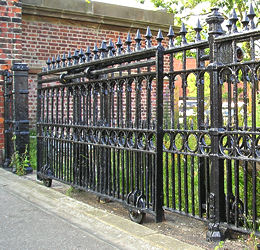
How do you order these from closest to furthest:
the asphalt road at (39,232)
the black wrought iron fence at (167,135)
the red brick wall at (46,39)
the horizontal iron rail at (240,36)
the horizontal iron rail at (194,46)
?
the horizontal iron rail at (240,36)
the black wrought iron fence at (167,135)
the asphalt road at (39,232)
the horizontal iron rail at (194,46)
the red brick wall at (46,39)

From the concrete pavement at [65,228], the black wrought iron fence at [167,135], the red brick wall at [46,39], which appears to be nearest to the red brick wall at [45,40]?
the red brick wall at [46,39]

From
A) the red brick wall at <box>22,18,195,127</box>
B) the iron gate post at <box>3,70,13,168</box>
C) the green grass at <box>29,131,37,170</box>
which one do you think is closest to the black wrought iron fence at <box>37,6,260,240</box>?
the iron gate post at <box>3,70,13,168</box>

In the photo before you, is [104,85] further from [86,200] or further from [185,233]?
[185,233]

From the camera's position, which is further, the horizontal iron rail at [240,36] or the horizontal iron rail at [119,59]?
the horizontal iron rail at [119,59]

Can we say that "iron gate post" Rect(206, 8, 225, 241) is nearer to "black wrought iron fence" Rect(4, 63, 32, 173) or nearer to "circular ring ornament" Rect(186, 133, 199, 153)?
"circular ring ornament" Rect(186, 133, 199, 153)

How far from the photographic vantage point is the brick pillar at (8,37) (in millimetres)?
7932

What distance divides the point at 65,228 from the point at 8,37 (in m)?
5.51

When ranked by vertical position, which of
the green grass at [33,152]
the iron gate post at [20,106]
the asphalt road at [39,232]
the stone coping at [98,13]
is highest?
the stone coping at [98,13]

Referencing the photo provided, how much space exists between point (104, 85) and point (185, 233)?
1967mm

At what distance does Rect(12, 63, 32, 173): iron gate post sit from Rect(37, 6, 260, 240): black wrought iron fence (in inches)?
52.0

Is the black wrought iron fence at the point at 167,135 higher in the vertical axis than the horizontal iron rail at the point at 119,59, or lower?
lower

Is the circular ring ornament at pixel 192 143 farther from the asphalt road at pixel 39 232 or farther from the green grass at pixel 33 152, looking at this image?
the green grass at pixel 33 152

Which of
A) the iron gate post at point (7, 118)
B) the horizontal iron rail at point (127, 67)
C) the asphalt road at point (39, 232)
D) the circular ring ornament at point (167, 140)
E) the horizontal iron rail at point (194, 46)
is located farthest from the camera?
the iron gate post at point (7, 118)

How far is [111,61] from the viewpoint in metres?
4.41
